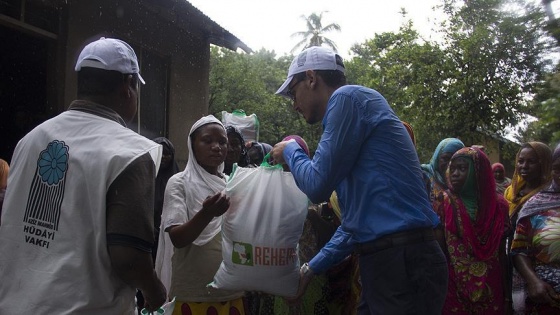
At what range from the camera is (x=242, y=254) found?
116 inches

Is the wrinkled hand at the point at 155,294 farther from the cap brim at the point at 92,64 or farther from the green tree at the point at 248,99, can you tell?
the green tree at the point at 248,99

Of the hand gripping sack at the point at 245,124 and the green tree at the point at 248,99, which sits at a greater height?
the green tree at the point at 248,99

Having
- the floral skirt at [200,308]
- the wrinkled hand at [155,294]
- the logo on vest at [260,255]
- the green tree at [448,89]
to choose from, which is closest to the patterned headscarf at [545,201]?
the logo on vest at [260,255]

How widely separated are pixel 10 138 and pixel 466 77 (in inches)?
503

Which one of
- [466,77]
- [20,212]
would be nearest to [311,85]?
[20,212]

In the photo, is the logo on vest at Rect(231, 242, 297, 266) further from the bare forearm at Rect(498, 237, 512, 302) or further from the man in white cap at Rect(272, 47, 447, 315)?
the bare forearm at Rect(498, 237, 512, 302)

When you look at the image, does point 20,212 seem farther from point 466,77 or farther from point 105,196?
point 466,77

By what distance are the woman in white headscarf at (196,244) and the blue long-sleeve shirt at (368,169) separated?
1.00 meters

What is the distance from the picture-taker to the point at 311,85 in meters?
2.71

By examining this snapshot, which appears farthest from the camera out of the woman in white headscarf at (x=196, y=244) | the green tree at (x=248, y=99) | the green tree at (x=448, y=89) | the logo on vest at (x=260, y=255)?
the green tree at (x=248, y=99)

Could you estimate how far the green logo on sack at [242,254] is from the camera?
2.93 metres

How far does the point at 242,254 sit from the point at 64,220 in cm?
111

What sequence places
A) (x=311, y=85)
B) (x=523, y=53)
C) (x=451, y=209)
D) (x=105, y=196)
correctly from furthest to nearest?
(x=451, y=209)
(x=311, y=85)
(x=105, y=196)
(x=523, y=53)

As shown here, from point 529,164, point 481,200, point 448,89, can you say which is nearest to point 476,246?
point 481,200
